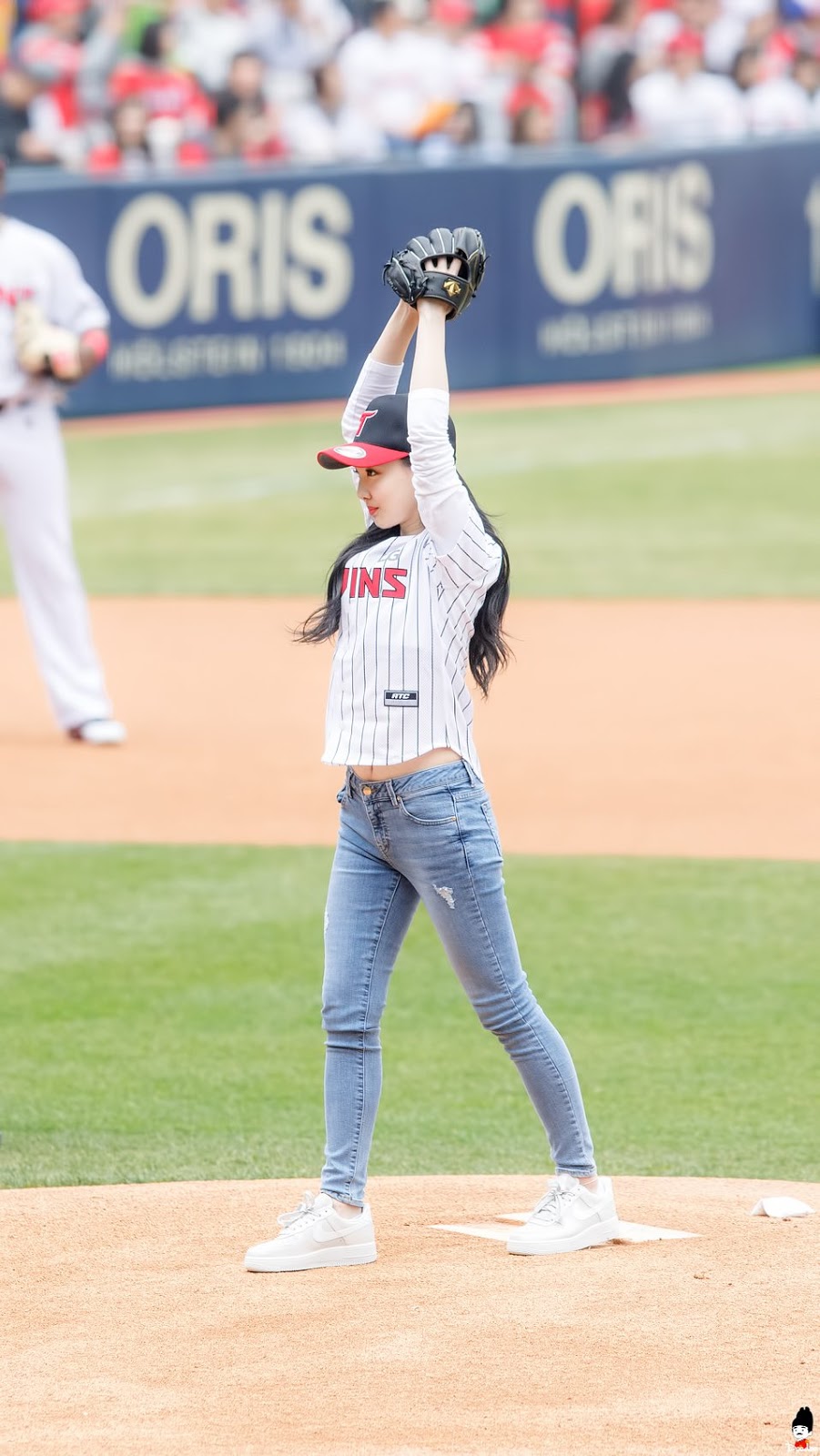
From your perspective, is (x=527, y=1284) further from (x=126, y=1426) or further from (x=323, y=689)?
(x=323, y=689)

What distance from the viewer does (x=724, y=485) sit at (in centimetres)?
1802

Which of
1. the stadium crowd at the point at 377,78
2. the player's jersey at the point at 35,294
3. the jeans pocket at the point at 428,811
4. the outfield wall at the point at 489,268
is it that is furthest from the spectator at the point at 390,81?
the jeans pocket at the point at 428,811

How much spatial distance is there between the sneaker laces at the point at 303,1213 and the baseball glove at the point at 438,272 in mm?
1785

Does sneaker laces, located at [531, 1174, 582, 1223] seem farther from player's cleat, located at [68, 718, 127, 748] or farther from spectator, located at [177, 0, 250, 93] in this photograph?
spectator, located at [177, 0, 250, 93]

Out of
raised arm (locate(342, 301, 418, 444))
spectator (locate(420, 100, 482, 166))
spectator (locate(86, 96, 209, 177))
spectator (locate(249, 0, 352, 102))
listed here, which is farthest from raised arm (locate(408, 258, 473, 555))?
spectator (locate(249, 0, 352, 102))

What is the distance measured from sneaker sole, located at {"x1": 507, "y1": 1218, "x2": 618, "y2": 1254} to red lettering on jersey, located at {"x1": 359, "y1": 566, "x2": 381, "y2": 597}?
4.39 ft

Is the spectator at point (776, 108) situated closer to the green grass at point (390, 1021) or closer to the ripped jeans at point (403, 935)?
the green grass at point (390, 1021)

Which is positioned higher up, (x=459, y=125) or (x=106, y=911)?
(x=459, y=125)

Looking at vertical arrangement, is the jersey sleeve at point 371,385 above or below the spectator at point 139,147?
below

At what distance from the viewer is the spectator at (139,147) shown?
20.6 metres

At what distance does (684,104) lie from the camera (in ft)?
80.2

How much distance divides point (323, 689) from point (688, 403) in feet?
36.6

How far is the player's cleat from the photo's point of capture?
10469 mm

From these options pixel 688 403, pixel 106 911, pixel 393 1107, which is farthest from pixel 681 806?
pixel 688 403
